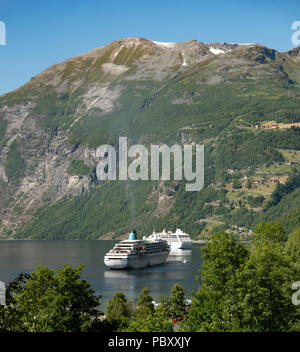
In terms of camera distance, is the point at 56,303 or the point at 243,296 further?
the point at 56,303

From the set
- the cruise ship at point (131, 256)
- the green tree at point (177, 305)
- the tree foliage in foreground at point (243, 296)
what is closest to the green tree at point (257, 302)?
the tree foliage in foreground at point (243, 296)

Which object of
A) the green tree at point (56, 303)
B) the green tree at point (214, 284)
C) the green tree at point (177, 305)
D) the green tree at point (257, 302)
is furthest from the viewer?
the green tree at point (177, 305)

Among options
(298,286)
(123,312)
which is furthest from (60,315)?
(123,312)

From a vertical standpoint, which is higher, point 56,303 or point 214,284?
point 214,284

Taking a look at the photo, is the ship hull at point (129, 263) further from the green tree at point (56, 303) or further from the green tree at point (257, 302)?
the green tree at point (257, 302)

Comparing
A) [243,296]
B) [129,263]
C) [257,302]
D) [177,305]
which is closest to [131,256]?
[129,263]

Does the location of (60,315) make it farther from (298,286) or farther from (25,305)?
(298,286)

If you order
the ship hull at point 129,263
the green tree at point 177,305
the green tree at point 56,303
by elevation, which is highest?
the green tree at point 56,303

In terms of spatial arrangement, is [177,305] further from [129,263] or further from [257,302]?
[129,263]

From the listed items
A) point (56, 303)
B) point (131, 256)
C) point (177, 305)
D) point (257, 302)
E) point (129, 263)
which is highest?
point (257, 302)

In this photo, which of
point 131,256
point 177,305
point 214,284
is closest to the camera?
point 214,284

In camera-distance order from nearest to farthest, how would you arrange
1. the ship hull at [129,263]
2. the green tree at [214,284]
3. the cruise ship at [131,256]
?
the green tree at [214,284] < the ship hull at [129,263] < the cruise ship at [131,256]
